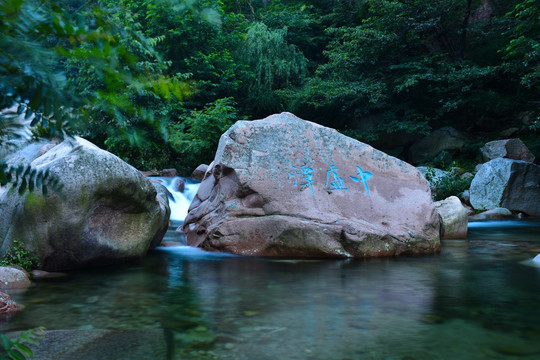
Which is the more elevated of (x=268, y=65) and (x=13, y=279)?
(x=268, y=65)

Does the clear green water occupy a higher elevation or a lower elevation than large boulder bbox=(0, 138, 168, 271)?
lower

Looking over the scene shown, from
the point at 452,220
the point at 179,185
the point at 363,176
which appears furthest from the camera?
the point at 179,185

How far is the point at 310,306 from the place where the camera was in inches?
168

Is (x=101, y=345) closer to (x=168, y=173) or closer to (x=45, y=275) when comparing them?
(x=45, y=275)

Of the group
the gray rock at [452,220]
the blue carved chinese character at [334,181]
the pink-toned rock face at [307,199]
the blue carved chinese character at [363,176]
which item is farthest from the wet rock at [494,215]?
the blue carved chinese character at [334,181]

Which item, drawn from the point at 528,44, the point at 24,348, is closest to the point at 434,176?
the point at 528,44

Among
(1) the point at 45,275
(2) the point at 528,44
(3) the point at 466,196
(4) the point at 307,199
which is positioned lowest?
(1) the point at 45,275

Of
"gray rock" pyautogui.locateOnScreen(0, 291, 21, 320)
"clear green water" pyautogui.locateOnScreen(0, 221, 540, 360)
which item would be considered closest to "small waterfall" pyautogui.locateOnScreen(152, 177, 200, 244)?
"clear green water" pyautogui.locateOnScreen(0, 221, 540, 360)

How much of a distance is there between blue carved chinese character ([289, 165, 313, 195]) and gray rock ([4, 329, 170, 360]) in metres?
4.00

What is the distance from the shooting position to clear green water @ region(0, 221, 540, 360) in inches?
130

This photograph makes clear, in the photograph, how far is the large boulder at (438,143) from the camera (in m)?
17.8

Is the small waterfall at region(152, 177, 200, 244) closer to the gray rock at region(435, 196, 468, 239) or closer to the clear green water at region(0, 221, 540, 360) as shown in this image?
the clear green water at region(0, 221, 540, 360)

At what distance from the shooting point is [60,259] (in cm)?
546

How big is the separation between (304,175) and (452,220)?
10.9ft
